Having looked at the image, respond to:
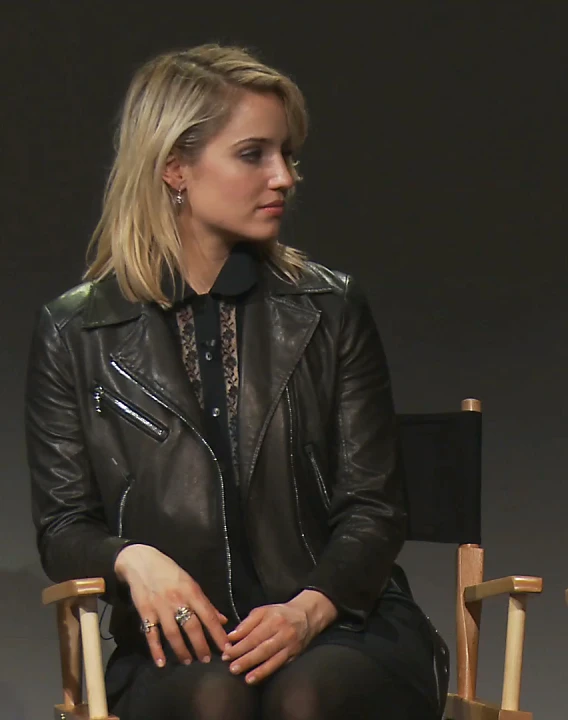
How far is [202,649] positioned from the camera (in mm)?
1854

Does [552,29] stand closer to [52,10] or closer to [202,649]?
[52,10]

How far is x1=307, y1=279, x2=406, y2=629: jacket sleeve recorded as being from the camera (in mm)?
1994

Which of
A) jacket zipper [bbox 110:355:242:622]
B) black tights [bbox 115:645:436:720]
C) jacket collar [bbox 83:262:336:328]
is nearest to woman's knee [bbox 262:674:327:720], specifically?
black tights [bbox 115:645:436:720]

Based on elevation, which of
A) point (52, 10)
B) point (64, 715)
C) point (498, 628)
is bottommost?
point (498, 628)

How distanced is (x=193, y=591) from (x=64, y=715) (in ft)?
1.14

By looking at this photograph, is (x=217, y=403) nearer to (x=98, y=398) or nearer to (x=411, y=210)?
(x=98, y=398)

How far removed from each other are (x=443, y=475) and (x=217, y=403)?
481 millimetres

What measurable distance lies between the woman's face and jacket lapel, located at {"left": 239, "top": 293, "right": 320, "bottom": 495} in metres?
0.12

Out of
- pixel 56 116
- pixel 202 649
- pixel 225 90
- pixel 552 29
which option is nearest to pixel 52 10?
pixel 56 116

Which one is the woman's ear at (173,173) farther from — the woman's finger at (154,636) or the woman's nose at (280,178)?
the woman's finger at (154,636)

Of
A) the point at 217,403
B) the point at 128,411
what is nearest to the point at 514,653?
the point at 217,403

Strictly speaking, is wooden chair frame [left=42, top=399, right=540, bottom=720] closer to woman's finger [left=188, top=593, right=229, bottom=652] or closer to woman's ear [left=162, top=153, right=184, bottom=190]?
woman's finger [left=188, top=593, right=229, bottom=652]

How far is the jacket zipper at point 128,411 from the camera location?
2.07 m

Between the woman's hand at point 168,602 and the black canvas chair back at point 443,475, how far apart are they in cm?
58
